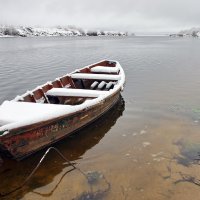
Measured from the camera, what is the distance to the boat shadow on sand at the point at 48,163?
685 centimetres

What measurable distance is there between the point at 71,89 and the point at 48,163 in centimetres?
378

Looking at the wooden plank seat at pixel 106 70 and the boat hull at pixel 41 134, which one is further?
the wooden plank seat at pixel 106 70

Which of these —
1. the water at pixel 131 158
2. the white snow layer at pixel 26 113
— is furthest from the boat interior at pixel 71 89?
the water at pixel 131 158

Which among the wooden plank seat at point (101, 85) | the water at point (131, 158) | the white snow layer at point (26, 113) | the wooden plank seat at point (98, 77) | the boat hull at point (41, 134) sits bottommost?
the water at point (131, 158)

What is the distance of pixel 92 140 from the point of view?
9508mm

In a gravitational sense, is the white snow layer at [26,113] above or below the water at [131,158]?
above

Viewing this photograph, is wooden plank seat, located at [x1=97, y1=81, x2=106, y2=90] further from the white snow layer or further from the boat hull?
the white snow layer

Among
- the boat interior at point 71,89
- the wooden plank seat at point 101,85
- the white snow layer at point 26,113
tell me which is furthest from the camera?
the wooden plank seat at point 101,85

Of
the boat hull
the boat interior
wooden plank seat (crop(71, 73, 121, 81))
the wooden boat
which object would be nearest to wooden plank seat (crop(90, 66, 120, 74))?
the boat interior

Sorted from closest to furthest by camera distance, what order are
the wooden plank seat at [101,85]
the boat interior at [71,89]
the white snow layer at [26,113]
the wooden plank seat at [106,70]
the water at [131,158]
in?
the water at [131,158]
the white snow layer at [26,113]
the boat interior at [71,89]
the wooden plank seat at [101,85]
the wooden plank seat at [106,70]

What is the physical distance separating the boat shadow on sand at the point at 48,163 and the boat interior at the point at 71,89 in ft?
4.68

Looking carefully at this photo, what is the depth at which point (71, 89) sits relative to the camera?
1079cm

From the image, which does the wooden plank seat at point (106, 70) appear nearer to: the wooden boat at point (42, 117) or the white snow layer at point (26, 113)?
the wooden boat at point (42, 117)

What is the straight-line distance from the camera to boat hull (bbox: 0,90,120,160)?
6.95 m
